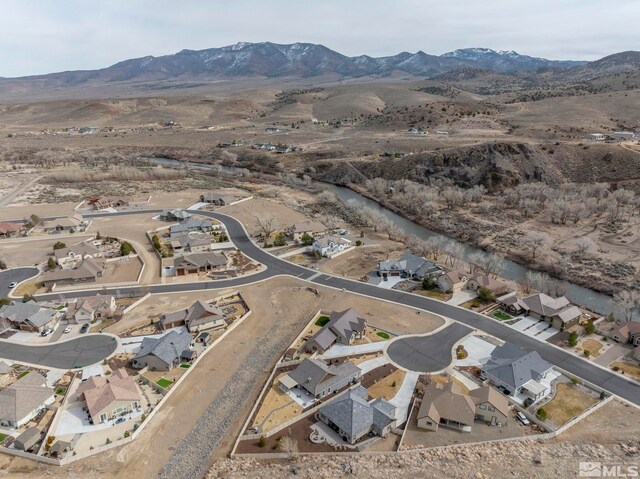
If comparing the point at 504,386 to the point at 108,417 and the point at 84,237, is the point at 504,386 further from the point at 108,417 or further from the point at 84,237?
the point at 84,237

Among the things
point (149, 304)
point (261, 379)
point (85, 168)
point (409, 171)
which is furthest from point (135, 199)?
point (261, 379)

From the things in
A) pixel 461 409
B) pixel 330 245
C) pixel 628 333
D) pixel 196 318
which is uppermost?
pixel 330 245

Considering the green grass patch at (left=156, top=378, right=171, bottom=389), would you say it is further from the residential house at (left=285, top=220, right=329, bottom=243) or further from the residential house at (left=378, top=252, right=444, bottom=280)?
the residential house at (left=285, top=220, right=329, bottom=243)

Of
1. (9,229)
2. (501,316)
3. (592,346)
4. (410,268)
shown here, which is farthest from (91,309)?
(592,346)

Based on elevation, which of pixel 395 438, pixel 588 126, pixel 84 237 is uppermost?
pixel 588 126

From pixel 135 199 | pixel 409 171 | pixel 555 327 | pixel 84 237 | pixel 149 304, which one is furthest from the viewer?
pixel 409 171

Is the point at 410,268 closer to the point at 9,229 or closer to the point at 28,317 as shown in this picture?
the point at 28,317

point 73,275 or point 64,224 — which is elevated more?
point 64,224
